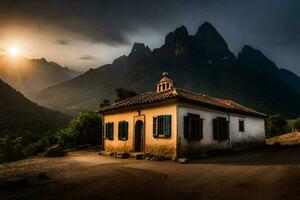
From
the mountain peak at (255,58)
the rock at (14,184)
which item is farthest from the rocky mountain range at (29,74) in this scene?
the rock at (14,184)

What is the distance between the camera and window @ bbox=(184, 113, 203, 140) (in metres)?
15.2

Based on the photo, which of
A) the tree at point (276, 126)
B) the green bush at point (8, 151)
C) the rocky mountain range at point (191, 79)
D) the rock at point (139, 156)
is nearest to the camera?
the rock at point (139, 156)

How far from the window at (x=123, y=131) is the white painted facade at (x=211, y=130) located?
461 cm

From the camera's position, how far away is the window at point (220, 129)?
57.4ft

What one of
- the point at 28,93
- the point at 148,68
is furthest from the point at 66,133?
the point at 28,93

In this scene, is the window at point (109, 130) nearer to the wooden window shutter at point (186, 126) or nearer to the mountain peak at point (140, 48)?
the wooden window shutter at point (186, 126)

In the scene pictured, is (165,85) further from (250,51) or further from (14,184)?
(250,51)

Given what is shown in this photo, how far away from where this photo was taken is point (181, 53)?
4545 inches

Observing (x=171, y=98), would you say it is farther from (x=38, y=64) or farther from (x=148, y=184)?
(x=38, y=64)

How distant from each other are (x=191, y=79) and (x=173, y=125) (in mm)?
81926

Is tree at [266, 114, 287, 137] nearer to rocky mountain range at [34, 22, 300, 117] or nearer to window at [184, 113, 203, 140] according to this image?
window at [184, 113, 203, 140]

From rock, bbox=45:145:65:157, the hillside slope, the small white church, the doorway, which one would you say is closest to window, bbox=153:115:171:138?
the small white church

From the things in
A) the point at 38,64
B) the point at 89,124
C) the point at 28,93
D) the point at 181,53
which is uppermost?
the point at 38,64

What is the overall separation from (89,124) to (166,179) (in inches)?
782
